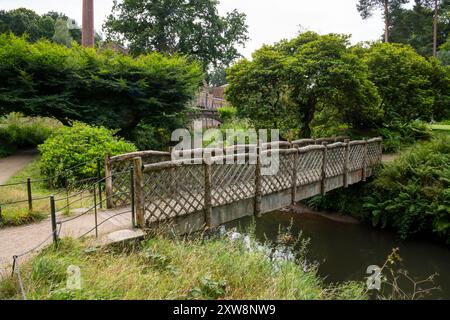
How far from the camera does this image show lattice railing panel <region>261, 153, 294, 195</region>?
731 centimetres

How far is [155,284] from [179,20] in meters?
22.9

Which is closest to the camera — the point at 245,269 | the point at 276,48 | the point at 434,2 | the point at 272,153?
the point at 245,269

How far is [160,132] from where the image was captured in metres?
16.2

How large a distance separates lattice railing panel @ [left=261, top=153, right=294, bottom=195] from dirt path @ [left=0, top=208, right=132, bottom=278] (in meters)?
3.03

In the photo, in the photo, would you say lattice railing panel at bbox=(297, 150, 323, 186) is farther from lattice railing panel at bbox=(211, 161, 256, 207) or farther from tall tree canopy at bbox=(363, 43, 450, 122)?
tall tree canopy at bbox=(363, 43, 450, 122)

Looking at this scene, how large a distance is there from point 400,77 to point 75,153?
40.4ft

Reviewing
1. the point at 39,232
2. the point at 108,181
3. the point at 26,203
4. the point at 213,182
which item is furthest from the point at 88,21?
the point at 39,232

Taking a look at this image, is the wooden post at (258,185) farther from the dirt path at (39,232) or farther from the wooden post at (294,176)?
the dirt path at (39,232)

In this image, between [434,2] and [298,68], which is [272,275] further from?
[434,2]

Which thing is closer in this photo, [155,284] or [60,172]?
[155,284]

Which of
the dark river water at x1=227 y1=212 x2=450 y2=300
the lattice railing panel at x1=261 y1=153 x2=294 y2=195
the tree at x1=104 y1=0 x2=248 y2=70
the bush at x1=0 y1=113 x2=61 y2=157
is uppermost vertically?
the tree at x1=104 y1=0 x2=248 y2=70

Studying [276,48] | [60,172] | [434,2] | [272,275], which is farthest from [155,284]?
[434,2]

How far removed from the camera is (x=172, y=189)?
5.58m

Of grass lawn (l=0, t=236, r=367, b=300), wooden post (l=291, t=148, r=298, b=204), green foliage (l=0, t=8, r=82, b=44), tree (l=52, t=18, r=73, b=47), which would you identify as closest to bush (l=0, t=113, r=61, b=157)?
grass lawn (l=0, t=236, r=367, b=300)
